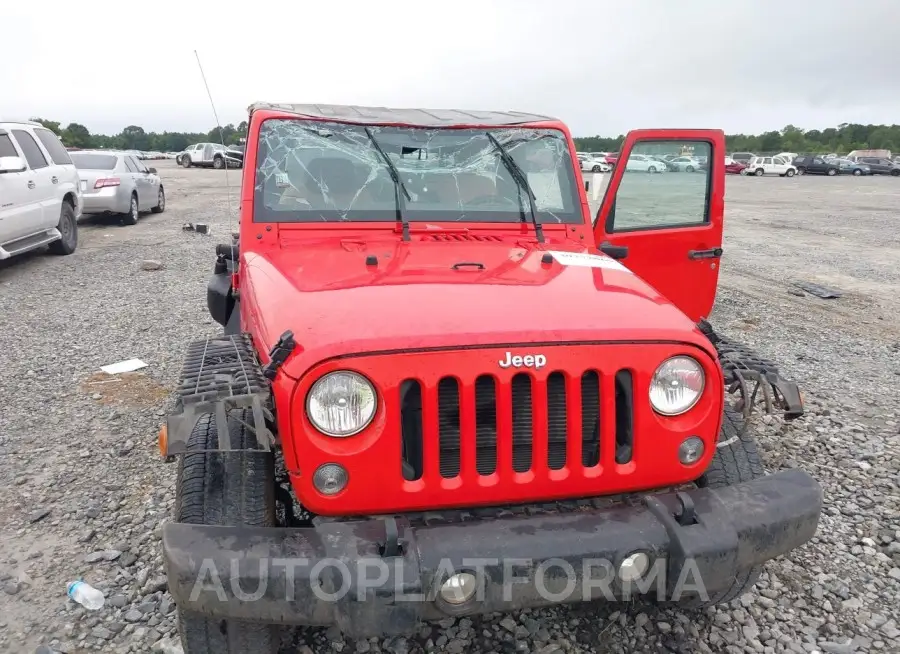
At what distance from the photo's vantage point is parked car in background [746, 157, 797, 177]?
42156 mm

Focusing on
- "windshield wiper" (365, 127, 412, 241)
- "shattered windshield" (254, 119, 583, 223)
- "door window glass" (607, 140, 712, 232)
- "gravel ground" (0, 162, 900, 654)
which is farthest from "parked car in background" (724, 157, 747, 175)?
"windshield wiper" (365, 127, 412, 241)

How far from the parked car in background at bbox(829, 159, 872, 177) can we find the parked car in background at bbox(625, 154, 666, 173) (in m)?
46.6

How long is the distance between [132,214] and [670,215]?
1250 centimetres

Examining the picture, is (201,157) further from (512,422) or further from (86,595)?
(512,422)

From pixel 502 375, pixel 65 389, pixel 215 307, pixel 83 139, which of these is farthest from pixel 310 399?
pixel 83 139

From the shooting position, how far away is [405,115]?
3988mm

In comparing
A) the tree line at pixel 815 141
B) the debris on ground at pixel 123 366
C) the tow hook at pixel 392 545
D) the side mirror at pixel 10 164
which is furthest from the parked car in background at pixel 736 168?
the tow hook at pixel 392 545

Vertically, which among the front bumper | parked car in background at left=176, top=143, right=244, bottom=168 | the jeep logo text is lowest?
the front bumper

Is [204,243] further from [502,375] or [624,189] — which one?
[502,375]

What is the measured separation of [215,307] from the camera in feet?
14.8

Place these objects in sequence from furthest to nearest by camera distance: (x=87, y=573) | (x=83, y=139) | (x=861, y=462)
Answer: (x=83, y=139), (x=861, y=462), (x=87, y=573)

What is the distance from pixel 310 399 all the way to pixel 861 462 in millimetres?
3505

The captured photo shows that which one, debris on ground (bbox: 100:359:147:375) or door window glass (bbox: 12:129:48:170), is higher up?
door window glass (bbox: 12:129:48:170)

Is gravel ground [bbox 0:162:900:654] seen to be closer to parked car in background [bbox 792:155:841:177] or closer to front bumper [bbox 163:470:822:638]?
front bumper [bbox 163:470:822:638]
